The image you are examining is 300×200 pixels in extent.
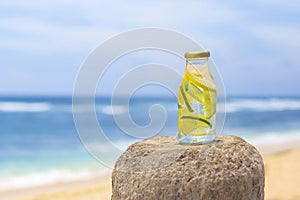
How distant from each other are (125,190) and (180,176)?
0.38 metres

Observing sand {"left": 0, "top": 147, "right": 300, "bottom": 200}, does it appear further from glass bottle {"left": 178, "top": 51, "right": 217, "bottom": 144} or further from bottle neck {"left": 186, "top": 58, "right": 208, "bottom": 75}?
bottle neck {"left": 186, "top": 58, "right": 208, "bottom": 75}

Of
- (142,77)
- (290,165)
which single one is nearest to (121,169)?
(142,77)

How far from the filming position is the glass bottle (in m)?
3.03

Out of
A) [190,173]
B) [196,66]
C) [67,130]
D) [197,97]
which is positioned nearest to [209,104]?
[197,97]

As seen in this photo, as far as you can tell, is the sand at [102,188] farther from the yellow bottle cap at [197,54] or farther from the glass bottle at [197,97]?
the yellow bottle cap at [197,54]

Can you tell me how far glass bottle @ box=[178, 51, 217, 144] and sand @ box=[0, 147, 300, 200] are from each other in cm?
452

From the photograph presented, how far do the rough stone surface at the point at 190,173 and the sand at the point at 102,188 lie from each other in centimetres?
439

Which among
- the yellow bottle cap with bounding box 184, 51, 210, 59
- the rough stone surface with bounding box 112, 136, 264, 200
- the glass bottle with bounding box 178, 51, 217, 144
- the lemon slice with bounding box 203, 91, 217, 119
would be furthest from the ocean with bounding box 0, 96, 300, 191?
the yellow bottle cap with bounding box 184, 51, 210, 59

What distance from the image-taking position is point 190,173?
2904 mm

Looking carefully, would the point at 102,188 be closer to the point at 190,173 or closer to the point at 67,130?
the point at 190,173

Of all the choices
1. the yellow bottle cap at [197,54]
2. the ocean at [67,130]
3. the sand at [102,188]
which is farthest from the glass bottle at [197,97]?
the sand at [102,188]

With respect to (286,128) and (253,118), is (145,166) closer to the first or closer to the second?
(286,128)

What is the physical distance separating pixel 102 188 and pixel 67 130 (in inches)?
351

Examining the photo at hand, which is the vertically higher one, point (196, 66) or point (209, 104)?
point (196, 66)
